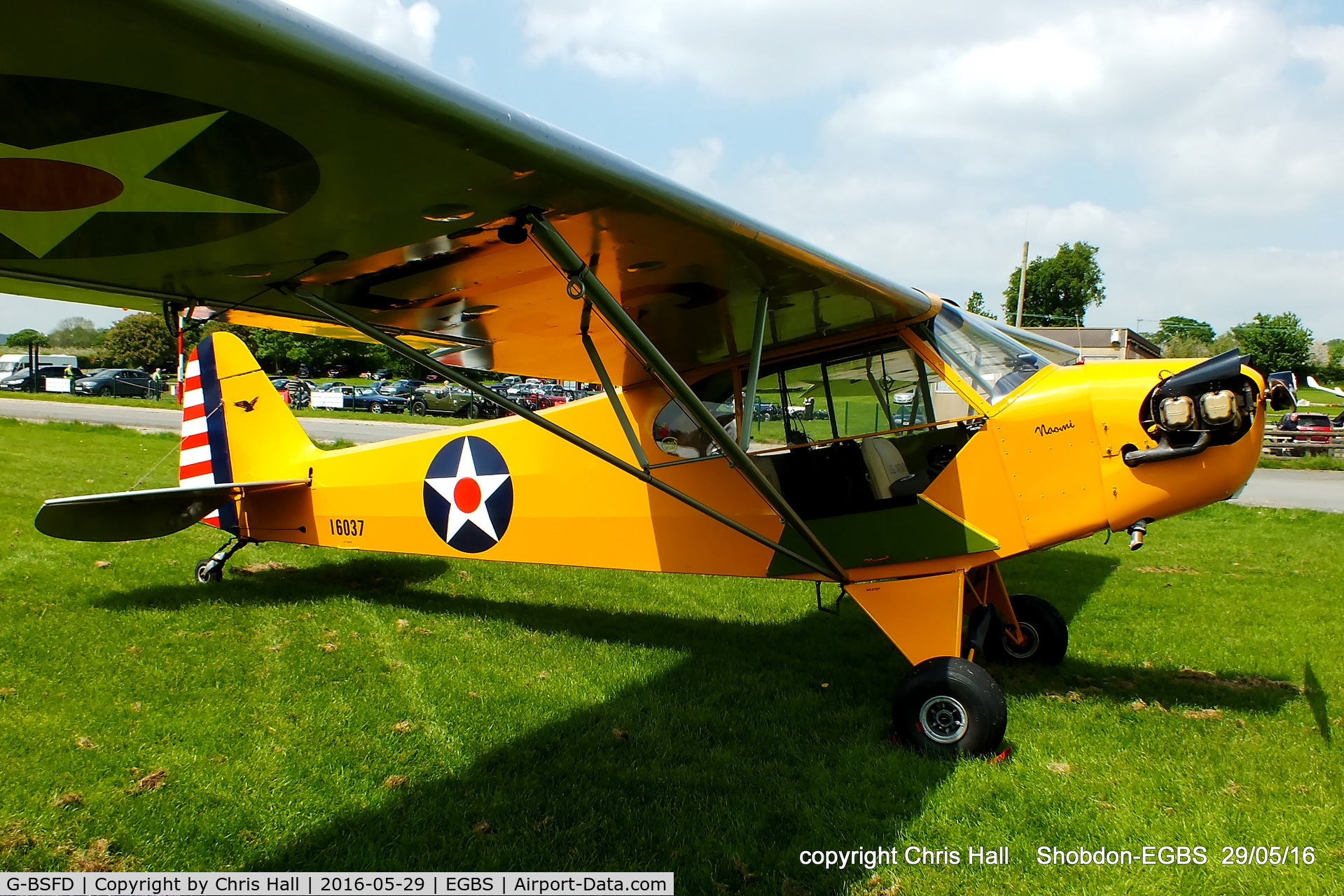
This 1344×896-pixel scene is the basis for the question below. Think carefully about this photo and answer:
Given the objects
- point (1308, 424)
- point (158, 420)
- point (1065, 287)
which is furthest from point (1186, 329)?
point (158, 420)

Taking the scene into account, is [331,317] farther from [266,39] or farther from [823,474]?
[823,474]

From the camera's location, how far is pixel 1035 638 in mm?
5453

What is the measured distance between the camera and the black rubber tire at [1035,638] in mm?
5410

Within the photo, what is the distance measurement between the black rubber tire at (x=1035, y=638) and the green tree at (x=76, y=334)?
160995 millimetres

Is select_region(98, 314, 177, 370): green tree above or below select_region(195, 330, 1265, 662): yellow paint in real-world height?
below

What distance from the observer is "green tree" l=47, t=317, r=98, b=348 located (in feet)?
446

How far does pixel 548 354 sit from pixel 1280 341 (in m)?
78.2

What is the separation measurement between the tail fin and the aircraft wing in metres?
3.37

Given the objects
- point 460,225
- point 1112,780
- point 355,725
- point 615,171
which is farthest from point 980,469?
point 355,725

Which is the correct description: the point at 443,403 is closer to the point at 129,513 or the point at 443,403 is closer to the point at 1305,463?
the point at 129,513

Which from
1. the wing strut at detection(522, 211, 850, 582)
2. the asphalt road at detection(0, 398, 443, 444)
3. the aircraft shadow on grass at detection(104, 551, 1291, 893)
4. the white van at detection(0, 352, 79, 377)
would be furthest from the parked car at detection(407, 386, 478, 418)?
the white van at detection(0, 352, 79, 377)

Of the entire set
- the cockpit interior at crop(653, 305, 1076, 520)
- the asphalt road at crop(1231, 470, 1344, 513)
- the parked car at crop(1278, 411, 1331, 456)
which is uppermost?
the cockpit interior at crop(653, 305, 1076, 520)

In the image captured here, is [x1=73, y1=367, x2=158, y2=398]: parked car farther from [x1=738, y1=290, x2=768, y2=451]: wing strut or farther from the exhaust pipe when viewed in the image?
the exhaust pipe

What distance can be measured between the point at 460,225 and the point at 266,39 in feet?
3.70
